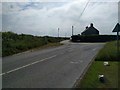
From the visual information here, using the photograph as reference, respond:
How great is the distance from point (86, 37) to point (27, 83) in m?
75.4

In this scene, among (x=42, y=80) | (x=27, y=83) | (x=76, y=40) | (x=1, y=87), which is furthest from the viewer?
(x=76, y=40)

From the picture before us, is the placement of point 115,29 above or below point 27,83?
above

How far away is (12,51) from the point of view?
31281 mm

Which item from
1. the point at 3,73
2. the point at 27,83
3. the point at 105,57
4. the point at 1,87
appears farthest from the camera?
the point at 105,57

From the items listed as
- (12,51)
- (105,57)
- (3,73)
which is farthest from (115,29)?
(12,51)

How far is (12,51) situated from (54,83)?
2017 cm

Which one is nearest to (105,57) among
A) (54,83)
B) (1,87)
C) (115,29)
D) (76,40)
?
(115,29)

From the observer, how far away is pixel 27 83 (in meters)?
11.5

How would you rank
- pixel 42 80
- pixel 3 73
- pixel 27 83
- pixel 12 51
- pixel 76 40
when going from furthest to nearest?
1. pixel 76 40
2. pixel 12 51
3. pixel 3 73
4. pixel 42 80
5. pixel 27 83

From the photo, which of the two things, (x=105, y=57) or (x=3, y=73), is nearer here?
(x=3, y=73)

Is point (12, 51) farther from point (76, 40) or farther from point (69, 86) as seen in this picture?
point (76, 40)

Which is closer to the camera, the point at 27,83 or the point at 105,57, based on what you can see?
the point at 27,83

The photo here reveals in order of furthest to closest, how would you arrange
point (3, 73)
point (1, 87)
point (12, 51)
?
point (12, 51) < point (3, 73) < point (1, 87)

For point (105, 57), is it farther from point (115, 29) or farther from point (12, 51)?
point (12, 51)
